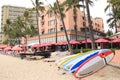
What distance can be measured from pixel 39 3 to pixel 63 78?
1467 inches

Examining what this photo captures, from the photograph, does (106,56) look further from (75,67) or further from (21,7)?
(21,7)

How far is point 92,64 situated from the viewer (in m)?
12.5

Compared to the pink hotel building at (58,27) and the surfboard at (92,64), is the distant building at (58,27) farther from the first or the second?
the surfboard at (92,64)

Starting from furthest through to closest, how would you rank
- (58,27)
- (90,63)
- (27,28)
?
1. (27,28)
2. (58,27)
3. (90,63)

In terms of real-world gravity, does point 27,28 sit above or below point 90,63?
above

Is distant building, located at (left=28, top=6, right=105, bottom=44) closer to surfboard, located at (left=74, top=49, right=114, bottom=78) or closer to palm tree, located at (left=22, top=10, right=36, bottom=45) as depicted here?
palm tree, located at (left=22, top=10, right=36, bottom=45)

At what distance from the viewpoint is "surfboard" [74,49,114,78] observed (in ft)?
40.3

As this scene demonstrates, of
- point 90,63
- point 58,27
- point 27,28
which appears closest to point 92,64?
point 90,63

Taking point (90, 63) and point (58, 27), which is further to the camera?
point (58, 27)

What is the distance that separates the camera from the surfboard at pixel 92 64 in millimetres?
12281

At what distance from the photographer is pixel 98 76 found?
15.1 meters

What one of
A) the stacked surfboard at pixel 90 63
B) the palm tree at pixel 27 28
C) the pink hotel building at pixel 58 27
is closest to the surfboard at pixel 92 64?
the stacked surfboard at pixel 90 63

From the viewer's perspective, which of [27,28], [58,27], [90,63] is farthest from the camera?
[27,28]

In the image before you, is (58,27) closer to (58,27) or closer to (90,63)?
(58,27)
